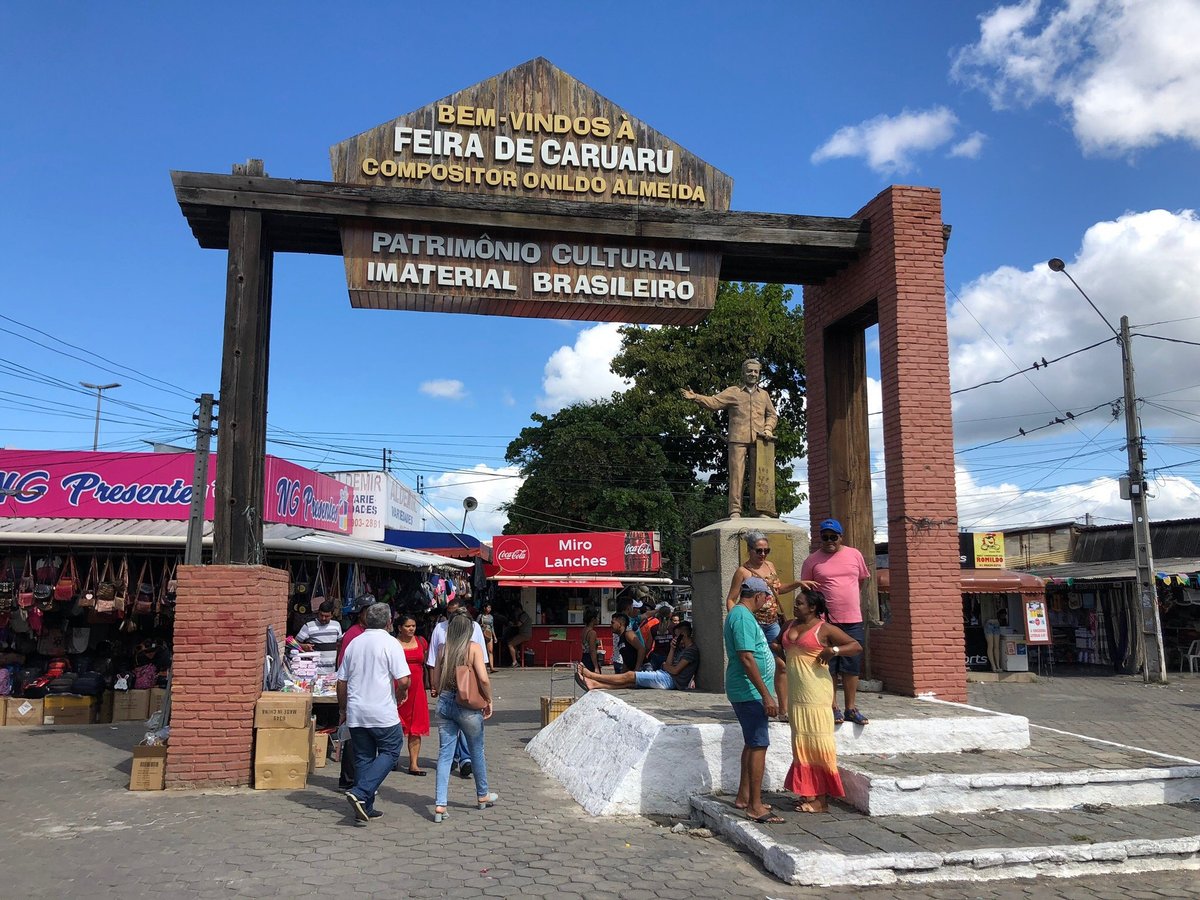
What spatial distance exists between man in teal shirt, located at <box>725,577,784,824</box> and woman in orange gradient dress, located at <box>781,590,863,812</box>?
232mm

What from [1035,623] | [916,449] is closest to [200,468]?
[916,449]

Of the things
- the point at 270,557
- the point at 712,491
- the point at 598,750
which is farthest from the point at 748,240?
the point at 712,491

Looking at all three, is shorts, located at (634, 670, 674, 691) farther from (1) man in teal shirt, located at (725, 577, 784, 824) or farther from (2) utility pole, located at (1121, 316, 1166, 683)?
(2) utility pole, located at (1121, 316, 1166, 683)

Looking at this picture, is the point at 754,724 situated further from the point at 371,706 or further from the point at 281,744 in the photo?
the point at 281,744

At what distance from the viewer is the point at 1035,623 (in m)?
22.2

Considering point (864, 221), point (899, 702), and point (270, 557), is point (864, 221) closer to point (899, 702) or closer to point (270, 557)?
point (899, 702)

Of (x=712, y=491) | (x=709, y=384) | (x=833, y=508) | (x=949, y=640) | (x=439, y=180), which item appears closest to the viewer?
(x=949, y=640)

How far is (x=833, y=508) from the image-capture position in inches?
438

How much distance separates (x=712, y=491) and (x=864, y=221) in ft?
81.8

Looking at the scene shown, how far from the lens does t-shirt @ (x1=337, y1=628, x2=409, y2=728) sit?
→ 7105 millimetres

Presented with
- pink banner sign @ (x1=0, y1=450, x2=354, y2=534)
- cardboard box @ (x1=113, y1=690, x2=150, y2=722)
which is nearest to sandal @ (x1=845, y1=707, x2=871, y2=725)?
pink banner sign @ (x1=0, y1=450, x2=354, y2=534)

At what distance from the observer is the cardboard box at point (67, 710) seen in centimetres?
1315

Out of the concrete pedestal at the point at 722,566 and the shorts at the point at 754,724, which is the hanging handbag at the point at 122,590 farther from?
the shorts at the point at 754,724

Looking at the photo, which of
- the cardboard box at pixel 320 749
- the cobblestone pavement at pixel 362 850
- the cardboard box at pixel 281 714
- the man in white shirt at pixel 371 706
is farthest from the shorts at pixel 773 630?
the cardboard box at pixel 320 749
